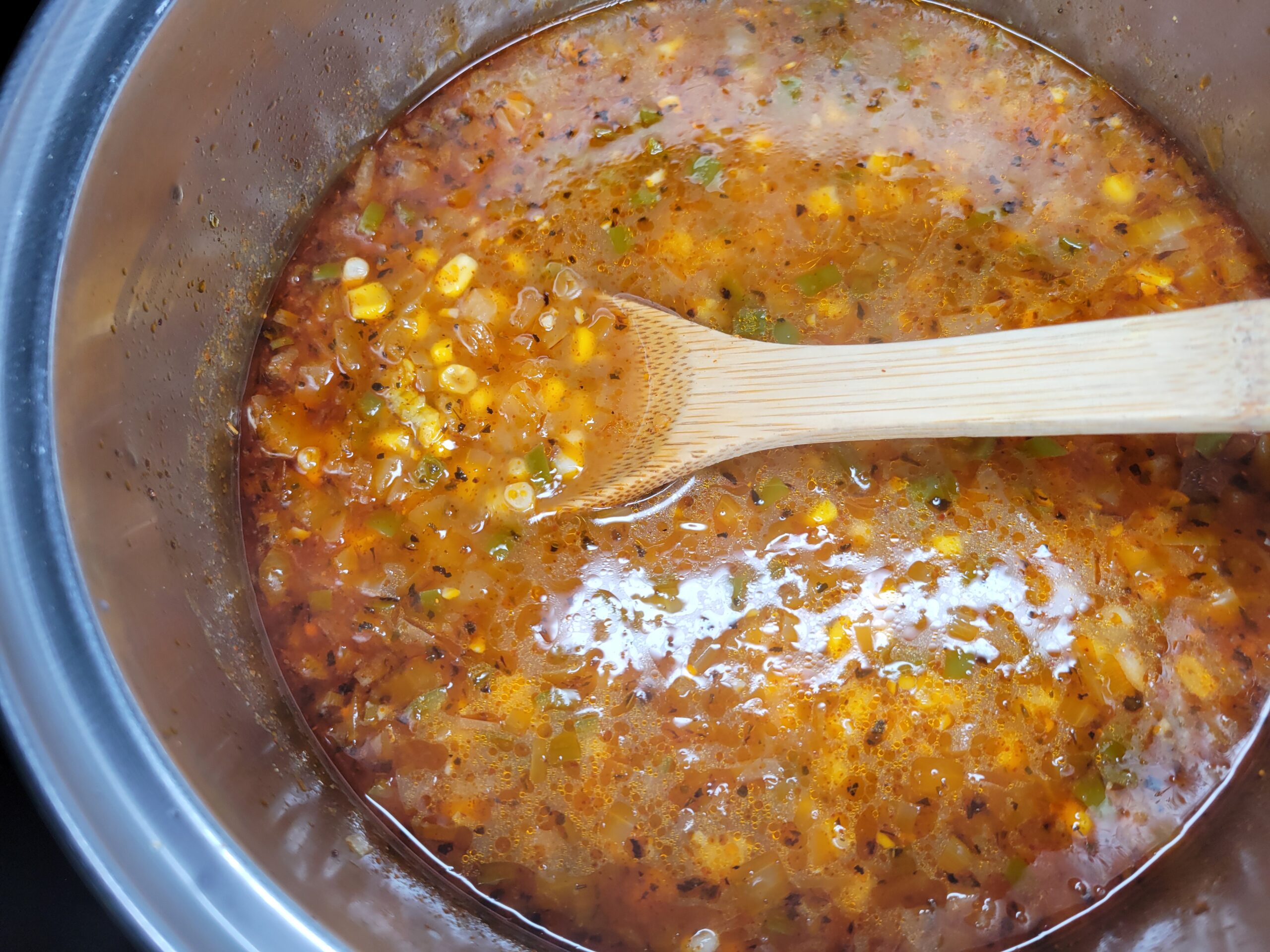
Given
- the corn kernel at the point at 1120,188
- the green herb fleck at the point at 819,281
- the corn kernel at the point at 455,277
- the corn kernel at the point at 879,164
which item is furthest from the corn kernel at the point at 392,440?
the corn kernel at the point at 1120,188

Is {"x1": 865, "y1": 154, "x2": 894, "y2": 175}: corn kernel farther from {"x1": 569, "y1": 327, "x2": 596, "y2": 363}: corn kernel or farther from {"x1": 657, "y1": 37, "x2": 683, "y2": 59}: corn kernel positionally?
{"x1": 569, "y1": 327, "x2": 596, "y2": 363}: corn kernel

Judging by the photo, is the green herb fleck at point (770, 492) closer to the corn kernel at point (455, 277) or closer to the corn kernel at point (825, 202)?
the corn kernel at point (825, 202)

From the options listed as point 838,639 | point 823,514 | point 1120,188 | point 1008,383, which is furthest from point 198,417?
point 1120,188

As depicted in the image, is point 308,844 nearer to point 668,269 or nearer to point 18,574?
point 18,574

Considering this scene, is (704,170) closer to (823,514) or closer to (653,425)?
(653,425)

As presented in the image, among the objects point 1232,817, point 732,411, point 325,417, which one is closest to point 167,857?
point 325,417

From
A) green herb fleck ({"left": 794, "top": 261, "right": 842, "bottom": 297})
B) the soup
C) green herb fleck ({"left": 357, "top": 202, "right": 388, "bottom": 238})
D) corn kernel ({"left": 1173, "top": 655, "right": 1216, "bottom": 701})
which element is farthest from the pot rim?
corn kernel ({"left": 1173, "top": 655, "right": 1216, "bottom": 701})
